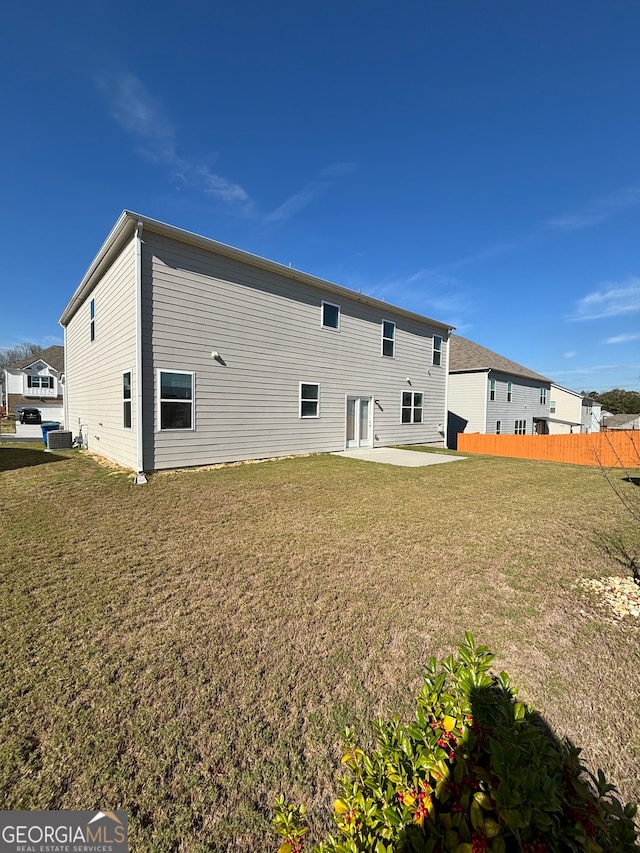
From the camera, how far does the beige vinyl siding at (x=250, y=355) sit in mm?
8547

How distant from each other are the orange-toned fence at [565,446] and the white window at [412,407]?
2793 millimetres

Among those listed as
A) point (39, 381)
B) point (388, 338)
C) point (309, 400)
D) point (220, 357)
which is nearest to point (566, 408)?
point (388, 338)

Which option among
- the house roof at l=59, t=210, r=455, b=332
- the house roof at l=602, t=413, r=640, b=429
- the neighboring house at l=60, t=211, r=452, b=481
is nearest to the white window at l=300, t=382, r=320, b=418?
the neighboring house at l=60, t=211, r=452, b=481

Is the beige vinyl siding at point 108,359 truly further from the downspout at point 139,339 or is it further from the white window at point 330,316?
the white window at point 330,316

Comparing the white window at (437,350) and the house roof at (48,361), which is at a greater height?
the house roof at (48,361)

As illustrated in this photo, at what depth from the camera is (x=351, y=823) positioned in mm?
1032

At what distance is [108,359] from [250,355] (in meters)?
4.19

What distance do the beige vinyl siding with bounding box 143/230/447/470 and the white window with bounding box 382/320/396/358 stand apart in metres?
0.21

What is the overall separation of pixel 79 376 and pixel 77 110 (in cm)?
894

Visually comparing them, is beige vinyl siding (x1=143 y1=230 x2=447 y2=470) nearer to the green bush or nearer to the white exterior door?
the white exterior door

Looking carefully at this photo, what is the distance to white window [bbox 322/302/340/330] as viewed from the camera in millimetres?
12158

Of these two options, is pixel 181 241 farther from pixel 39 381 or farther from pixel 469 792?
pixel 39 381

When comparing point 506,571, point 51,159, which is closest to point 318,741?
point 506,571

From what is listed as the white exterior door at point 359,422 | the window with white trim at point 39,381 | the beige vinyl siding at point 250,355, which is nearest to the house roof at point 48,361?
the window with white trim at point 39,381
